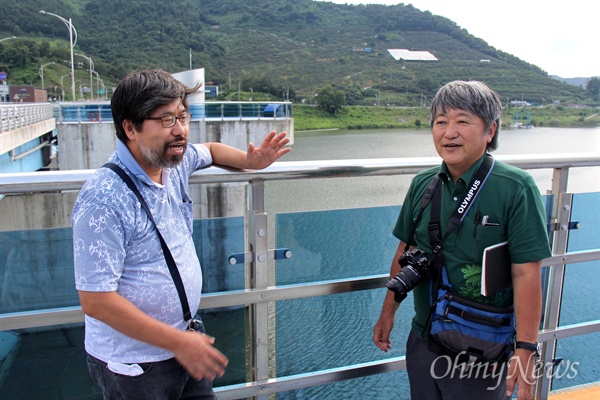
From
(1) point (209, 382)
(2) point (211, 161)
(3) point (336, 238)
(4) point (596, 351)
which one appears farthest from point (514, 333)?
(4) point (596, 351)

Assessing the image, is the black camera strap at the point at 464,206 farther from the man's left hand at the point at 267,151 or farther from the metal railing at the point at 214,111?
the metal railing at the point at 214,111

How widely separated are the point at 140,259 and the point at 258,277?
758mm

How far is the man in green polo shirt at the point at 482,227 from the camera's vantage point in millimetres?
1684

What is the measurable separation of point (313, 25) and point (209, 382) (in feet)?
391

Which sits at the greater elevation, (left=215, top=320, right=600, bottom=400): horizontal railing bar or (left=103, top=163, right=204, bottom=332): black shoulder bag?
(left=103, top=163, right=204, bottom=332): black shoulder bag

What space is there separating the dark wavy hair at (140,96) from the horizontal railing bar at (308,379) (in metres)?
1.22

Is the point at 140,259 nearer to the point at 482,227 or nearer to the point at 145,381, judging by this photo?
the point at 145,381

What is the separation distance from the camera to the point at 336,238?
7.86 feet

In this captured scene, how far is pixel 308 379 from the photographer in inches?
94.0

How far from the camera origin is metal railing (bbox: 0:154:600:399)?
1.88 m

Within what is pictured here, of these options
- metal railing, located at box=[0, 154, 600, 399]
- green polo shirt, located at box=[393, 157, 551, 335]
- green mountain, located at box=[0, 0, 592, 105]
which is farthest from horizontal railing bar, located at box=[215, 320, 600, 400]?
green mountain, located at box=[0, 0, 592, 105]

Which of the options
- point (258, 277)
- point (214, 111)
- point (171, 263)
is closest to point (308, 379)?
point (258, 277)

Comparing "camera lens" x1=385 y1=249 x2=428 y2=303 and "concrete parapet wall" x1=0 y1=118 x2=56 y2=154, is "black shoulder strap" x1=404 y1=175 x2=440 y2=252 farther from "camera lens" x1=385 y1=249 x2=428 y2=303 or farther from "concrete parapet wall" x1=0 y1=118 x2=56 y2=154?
"concrete parapet wall" x1=0 y1=118 x2=56 y2=154

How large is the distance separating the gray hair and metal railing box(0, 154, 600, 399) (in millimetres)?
549
